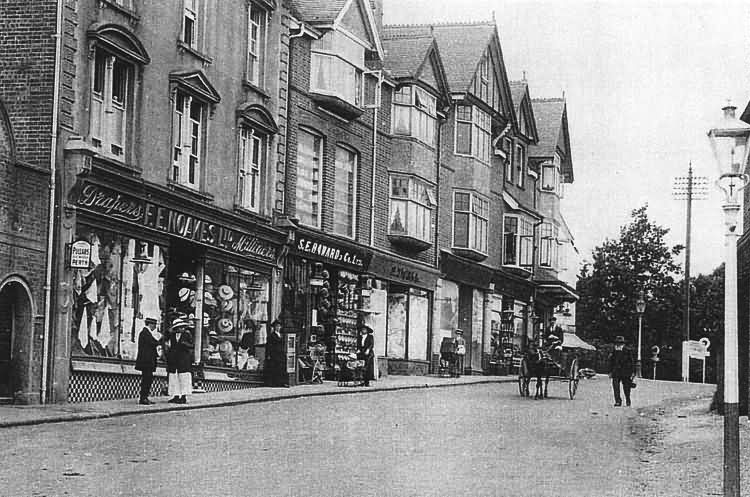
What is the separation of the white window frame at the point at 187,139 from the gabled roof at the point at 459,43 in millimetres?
16996

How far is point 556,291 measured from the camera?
5434cm

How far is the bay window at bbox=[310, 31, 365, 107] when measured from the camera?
3111 centimetres

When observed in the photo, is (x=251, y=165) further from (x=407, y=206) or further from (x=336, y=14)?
(x=407, y=206)

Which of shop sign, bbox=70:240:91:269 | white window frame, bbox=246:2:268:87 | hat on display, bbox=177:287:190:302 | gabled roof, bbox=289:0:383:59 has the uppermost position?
gabled roof, bbox=289:0:383:59

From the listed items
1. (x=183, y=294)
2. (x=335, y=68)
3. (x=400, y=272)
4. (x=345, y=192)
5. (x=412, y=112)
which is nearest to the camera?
(x=183, y=294)

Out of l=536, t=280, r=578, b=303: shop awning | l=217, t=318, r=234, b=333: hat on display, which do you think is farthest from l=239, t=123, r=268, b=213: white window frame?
l=536, t=280, r=578, b=303: shop awning

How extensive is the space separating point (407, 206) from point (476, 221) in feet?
21.3

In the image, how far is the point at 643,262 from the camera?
65.6 meters

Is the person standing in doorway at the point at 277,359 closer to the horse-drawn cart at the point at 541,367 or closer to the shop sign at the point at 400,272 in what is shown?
the horse-drawn cart at the point at 541,367

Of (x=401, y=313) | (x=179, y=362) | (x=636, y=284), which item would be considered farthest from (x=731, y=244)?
(x=636, y=284)

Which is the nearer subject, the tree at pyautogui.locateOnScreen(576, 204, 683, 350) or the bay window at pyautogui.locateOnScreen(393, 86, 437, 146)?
the bay window at pyautogui.locateOnScreen(393, 86, 437, 146)

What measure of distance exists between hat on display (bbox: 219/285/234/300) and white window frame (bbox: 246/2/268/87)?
16.4 feet

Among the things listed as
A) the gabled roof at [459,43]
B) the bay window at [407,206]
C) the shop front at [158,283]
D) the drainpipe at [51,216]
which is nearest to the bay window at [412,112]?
the bay window at [407,206]

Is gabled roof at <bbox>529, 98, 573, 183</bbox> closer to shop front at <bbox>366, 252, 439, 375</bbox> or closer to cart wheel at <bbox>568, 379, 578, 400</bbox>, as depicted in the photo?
shop front at <bbox>366, 252, 439, 375</bbox>
